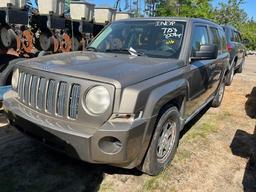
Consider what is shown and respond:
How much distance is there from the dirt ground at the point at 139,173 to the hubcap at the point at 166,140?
0.72ft

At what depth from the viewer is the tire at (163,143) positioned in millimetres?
3344

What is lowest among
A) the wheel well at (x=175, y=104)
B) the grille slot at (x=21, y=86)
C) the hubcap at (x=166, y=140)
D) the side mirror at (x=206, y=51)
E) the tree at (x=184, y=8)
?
the hubcap at (x=166, y=140)

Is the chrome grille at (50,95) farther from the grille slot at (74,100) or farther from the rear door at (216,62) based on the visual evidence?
the rear door at (216,62)

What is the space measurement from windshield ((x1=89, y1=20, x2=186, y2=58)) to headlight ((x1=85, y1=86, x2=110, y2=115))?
4.52ft

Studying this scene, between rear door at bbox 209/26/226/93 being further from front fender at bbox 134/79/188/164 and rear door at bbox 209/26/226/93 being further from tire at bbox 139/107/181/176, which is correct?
front fender at bbox 134/79/188/164

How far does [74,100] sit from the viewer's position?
292 cm

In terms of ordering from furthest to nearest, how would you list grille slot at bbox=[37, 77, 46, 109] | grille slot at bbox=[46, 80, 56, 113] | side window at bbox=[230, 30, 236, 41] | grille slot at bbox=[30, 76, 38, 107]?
side window at bbox=[230, 30, 236, 41]
grille slot at bbox=[30, 76, 38, 107]
grille slot at bbox=[37, 77, 46, 109]
grille slot at bbox=[46, 80, 56, 113]

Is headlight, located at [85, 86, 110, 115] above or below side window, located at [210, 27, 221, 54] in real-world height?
below

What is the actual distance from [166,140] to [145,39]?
1.45 metres

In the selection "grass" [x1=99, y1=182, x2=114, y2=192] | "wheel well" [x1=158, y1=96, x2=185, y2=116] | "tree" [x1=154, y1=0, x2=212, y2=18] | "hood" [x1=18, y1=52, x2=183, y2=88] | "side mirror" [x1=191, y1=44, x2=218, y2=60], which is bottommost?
"grass" [x1=99, y1=182, x2=114, y2=192]

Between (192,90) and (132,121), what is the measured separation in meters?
1.69

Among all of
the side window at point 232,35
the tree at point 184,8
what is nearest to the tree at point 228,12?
the tree at point 184,8

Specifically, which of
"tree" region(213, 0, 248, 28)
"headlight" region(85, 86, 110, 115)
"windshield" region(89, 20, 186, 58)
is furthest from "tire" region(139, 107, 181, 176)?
"tree" region(213, 0, 248, 28)

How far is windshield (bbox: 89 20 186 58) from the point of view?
4.08m
